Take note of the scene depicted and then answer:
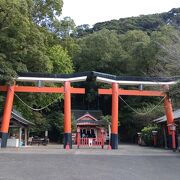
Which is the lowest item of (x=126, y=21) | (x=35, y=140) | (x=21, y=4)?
(x=35, y=140)

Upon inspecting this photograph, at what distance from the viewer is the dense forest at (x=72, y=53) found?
25516 mm

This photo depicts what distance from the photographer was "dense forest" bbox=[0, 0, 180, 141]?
2552 centimetres

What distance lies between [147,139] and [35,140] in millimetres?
11352

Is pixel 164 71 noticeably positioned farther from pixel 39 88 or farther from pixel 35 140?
pixel 35 140

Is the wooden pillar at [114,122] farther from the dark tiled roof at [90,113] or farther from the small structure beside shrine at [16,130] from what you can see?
the dark tiled roof at [90,113]

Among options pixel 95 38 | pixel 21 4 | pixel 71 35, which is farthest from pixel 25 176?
pixel 95 38

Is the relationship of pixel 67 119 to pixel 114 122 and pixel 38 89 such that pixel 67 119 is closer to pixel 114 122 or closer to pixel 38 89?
pixel 38 89

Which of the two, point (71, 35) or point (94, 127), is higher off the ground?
point (71, 35)

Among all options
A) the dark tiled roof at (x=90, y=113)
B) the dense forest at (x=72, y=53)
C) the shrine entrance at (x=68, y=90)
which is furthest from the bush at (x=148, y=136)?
the dark tiled roof at (x=90, y=113)

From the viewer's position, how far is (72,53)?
137ft

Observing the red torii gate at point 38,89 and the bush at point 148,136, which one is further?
the bush at point 148,136

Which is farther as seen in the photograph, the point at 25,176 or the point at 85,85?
the point at 85,85

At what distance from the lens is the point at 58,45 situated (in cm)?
3850

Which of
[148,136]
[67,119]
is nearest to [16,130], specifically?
[67,119]
